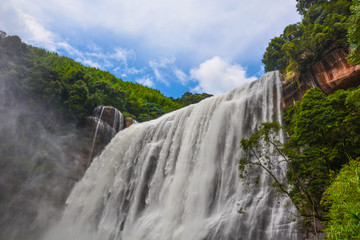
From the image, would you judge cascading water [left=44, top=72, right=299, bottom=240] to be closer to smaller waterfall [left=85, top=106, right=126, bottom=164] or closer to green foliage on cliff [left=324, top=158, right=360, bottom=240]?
smaller waterfall [left=85, top=106, right=126, bottom=164]

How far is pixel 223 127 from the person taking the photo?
12953 mm

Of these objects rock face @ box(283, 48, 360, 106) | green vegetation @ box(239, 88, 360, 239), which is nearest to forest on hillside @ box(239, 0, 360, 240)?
green vegetation @ box(239, 88, 360, 239)

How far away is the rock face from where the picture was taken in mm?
10969

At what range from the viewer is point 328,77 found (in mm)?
12023

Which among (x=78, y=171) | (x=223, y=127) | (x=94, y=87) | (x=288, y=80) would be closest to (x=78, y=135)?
(x=78, y=171)

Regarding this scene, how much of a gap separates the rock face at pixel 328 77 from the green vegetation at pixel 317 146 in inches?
101

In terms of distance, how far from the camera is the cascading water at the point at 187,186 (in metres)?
9.21

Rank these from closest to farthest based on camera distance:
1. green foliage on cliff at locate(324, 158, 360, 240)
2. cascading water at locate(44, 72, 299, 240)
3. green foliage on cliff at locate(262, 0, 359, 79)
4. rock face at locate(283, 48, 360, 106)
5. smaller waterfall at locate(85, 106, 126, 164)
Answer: green foliage on cliff at locate(324, 158, 360, 240), cascading water at locate(44, 72, 299, 240), rock face at locate(283, 48, 360, 106), green foliage on cliff at locate(262, 0, 359, 79), smaller waterfall at locate(85, 106, 126, 164)

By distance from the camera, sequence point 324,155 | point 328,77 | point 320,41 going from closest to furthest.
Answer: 1. point 324,155
2. point 328,77
3. point 320,41

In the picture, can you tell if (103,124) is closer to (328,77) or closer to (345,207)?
(328,77)

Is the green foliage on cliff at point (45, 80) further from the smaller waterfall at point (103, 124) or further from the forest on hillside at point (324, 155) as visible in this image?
the forest on hillside at point (324, 155)

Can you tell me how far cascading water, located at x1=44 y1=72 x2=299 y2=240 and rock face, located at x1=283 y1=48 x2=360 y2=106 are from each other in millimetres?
1000

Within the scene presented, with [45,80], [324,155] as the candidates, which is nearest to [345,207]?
[324,155]

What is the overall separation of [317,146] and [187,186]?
636cm
